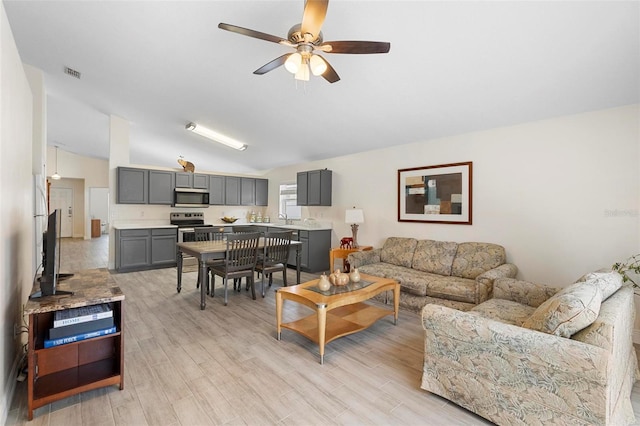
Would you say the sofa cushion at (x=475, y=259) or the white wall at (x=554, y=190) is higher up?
the white wall at (x=554, y=190)

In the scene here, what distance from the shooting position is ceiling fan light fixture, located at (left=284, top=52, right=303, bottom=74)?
2.16 meters

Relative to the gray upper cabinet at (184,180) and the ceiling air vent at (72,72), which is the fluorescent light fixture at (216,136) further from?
the ceiling air vent at (72,72)

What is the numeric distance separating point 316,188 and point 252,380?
4.10m

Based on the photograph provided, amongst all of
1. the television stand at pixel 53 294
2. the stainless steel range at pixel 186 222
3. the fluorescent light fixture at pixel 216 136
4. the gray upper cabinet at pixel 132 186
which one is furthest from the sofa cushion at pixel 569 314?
the gray upper cabinet at pixel 132 186

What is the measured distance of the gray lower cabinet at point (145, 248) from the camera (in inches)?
220

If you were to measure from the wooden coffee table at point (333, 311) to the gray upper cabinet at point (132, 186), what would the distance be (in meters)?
4.67

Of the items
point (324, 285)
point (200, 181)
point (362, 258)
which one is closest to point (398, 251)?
point (362, 258)

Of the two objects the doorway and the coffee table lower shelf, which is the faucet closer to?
the coffee table lower shelf

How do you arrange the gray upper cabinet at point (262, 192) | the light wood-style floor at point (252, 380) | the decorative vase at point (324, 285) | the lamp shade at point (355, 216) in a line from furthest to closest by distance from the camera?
the gray upper cabinet at point (262, 192), the lamp shade at point (355, 216), the decorative vase at point (324, 285), the light wood-style floor at point (252, 380)

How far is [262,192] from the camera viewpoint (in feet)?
25.8

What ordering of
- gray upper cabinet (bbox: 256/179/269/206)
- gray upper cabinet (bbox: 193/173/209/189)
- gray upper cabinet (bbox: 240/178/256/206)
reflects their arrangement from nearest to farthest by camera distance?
gray upper cabinet (bbox: 193/173/209/189) → gray upper cabinet (bbox: 240/178/256/206) → gray upper cabinet (bbox: 256/179/269/206)

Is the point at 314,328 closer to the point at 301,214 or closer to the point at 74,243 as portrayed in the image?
the point at 301,214

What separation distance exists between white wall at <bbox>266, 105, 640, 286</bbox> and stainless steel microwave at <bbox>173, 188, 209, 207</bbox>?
4.66 metres

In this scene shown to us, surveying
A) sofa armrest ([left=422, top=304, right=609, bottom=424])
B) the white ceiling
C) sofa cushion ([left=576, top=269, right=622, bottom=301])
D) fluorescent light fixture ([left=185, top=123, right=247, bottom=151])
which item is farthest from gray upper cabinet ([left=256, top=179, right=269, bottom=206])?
sofa cushion ([left=576, top=269, right=622, bottom=301])
